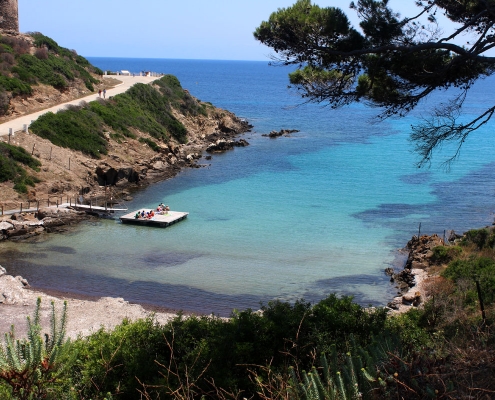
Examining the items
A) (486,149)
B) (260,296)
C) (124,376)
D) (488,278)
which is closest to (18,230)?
(260,296)

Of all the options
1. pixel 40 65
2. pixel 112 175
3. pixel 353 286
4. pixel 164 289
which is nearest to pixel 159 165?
pixel 112 175

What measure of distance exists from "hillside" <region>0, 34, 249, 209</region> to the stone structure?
1.62 meters

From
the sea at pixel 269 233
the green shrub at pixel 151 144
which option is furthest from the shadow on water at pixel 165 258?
the green shrub at pixel 151 144

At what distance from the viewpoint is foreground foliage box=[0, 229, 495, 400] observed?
7.00 m

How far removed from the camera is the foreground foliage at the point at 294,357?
23.0 feet

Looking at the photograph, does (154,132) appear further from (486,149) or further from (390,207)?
(486,149)

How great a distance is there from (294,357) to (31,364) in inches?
188

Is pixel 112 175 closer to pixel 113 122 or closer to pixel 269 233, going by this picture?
pixel 113 122

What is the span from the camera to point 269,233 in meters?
29.8

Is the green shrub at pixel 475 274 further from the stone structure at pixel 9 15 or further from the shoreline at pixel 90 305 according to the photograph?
the stone structure at pixel 9 15

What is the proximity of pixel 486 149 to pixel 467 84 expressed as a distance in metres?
50.6

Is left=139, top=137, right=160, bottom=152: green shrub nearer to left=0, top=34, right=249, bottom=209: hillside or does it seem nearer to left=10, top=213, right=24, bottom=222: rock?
left=0, top=34, right=249, bottom=209: hillside

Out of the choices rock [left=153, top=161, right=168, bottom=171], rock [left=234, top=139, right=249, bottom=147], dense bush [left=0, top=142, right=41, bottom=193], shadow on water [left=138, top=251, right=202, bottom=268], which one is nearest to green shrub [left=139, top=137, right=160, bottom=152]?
rock [left=153, top=161, right=168, bottom=171]

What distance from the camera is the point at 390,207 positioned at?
3572 cm
